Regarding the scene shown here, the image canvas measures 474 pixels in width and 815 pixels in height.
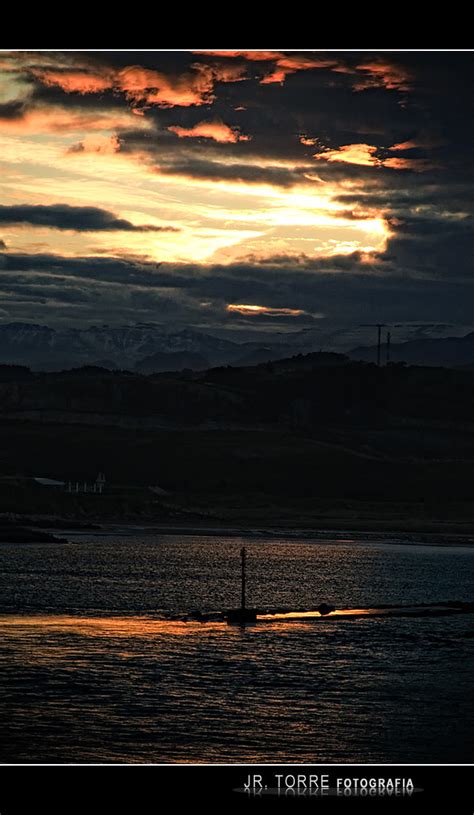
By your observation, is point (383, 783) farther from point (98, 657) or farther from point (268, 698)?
point (98, 657)

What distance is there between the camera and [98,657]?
7706cm

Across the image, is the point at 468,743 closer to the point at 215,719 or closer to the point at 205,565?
the point at 215,719

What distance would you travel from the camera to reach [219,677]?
71.4 m

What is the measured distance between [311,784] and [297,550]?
547 feet

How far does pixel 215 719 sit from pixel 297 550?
5496 inches

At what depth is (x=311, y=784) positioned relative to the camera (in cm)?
3231

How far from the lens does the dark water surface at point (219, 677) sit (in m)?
54.2

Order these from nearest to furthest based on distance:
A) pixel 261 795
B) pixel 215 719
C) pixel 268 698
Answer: pixel 261 795
pixel 215 719
pixel 268 698

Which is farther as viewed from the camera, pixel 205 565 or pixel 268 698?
pixel 205 565

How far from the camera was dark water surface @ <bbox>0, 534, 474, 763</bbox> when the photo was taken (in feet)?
178
